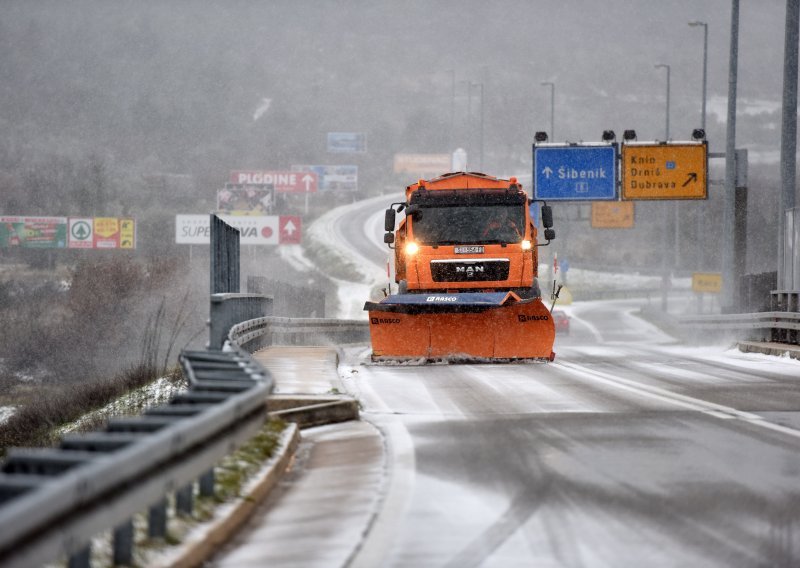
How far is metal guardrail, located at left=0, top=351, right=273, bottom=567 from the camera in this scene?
408cm

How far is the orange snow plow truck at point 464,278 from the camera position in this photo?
19.4 m

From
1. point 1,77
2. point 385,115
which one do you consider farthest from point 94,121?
point 385,115

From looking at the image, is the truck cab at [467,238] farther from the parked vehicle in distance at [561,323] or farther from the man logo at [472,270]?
the parked vehicle in distance at [561,323]

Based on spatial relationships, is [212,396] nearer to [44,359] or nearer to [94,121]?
[44,359]

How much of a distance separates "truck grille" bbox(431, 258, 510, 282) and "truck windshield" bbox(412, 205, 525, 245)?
1.18 ft

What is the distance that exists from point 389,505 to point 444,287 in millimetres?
13790

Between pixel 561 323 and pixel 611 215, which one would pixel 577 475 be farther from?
pixel 611 215

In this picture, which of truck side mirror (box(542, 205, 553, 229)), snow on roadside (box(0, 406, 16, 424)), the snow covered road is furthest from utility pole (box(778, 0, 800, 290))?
snow on roadside (box(0, 406, 16, 424))

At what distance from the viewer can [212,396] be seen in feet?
23.5

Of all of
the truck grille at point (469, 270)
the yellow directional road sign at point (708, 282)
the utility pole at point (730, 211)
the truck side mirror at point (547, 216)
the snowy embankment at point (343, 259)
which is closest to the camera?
the truck side mirror at point (547, 216)

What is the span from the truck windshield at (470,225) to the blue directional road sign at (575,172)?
1548 centimetres

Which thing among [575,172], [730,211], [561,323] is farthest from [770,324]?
[561,323]

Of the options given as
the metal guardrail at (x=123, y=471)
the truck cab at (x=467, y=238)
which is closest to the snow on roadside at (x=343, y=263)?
the truck cab at (x=467, y=238)

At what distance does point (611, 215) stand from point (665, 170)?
4190 centimetres
